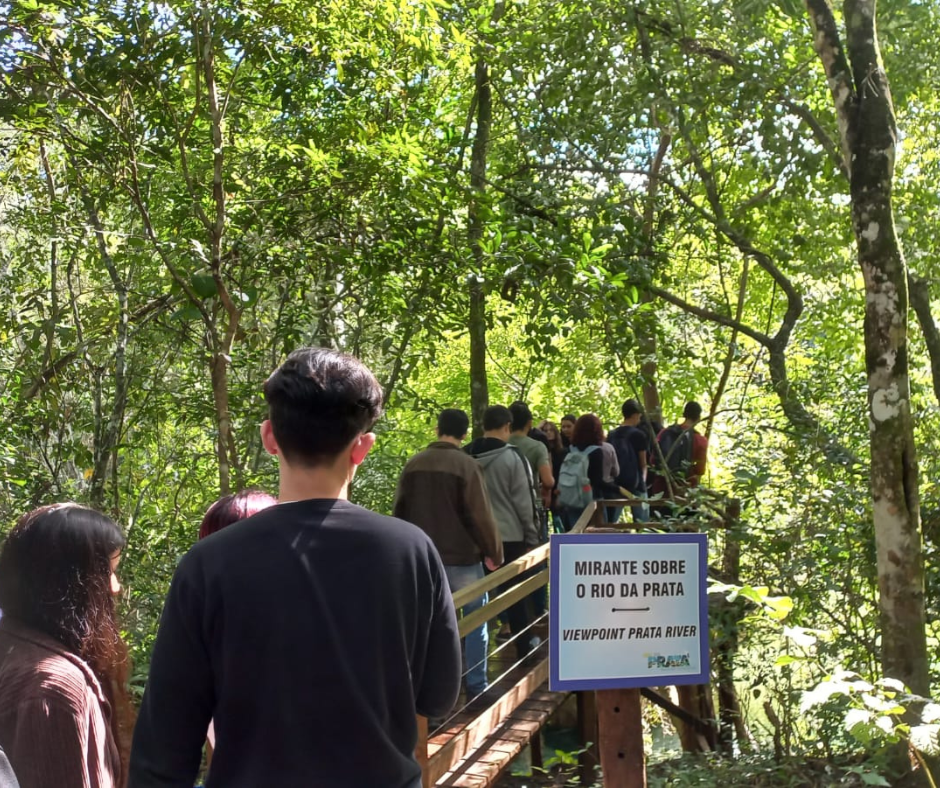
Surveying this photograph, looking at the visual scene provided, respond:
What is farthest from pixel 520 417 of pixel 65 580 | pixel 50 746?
pixel 50 746

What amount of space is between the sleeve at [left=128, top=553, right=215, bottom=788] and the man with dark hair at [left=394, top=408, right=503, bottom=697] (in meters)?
3.86

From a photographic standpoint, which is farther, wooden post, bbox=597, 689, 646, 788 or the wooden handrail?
the wooden handrail

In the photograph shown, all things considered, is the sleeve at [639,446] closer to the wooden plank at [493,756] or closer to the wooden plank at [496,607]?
the wooden plank at [496,607]

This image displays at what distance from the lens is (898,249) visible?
17.1 feet

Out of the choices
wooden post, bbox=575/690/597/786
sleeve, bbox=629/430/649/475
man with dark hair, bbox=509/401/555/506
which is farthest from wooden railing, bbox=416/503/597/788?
sleeve, bbox=629/430/649/475

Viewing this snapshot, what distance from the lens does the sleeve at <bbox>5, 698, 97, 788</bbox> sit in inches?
73.5

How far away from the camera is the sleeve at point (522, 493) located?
265 inches

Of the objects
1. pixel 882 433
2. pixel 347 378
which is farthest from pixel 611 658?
pixel 882 433

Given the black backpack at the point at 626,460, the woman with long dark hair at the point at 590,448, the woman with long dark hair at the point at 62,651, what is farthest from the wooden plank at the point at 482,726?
the black backpack at the point at 626,460

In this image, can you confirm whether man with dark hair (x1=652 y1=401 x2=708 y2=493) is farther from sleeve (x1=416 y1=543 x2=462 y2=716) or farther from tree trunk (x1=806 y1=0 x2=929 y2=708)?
sleeve (x1=416 y1=543 x2=462 y2=716)

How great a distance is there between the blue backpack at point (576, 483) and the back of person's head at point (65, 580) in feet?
22.7

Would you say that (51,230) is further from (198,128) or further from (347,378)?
(347,378)

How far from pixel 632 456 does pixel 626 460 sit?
88mm

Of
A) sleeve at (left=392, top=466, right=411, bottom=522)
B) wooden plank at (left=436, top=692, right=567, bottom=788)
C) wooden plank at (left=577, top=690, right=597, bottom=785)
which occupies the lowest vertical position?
wooden plank at (left=577, top=690, right=597, bottom=785)
